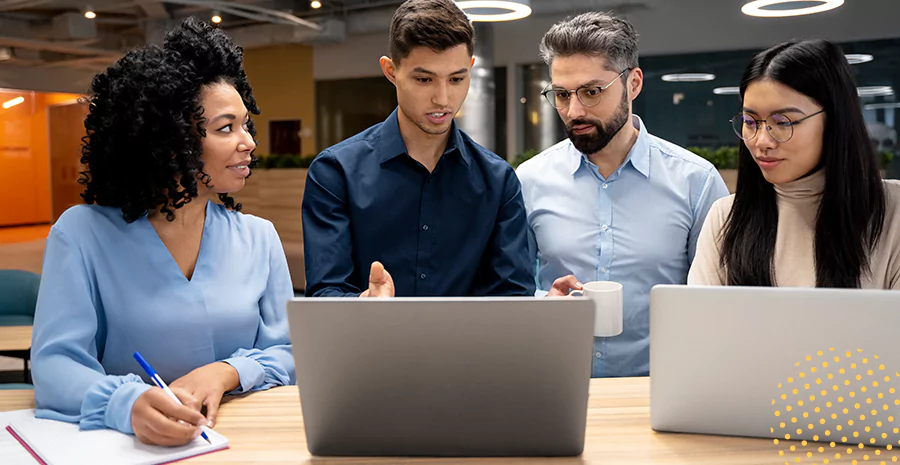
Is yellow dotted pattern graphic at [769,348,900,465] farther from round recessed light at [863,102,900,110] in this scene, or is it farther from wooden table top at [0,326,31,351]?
round recessed light at [863,102,900,110]

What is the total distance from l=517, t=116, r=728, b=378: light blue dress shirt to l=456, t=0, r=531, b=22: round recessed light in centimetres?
281

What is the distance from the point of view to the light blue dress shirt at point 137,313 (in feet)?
4.81

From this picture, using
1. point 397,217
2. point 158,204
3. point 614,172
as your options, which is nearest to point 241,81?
point 158,204

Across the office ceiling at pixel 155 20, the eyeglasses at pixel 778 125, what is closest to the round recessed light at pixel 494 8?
the eyeglasses at pixel 778 125

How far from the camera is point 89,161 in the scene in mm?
1694

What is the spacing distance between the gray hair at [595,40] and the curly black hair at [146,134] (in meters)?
1.11

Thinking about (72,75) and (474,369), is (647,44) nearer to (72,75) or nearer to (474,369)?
(72,75)

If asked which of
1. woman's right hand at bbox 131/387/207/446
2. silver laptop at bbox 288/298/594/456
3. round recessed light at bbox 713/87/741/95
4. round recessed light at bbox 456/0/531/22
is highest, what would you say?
round recessed light at bbox 456/0/531/22

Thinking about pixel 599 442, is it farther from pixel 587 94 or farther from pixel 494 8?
pixel 494 8

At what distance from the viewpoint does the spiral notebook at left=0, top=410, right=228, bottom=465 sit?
120cm

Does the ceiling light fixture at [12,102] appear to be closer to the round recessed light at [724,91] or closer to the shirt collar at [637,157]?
the shirt collar at [637,157]

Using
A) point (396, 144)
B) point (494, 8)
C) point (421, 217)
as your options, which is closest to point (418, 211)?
point (421, 217)

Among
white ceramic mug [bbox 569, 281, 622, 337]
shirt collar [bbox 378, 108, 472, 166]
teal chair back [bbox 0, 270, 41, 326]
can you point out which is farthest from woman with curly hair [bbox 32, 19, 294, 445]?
teal chair back [bbox 0, 270, 41, 326]

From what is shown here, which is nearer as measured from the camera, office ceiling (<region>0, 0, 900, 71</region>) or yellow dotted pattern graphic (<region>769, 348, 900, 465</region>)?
yellow dotted pattern graphic (<region>769, 348, 900, 465</region>)
